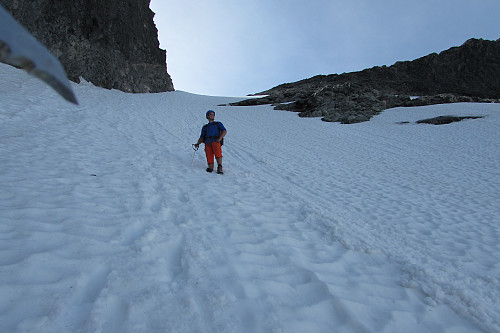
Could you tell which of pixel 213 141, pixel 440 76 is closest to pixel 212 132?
pixel 213 141

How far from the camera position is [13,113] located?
27.5 ft

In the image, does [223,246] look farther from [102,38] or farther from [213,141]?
[102,38]

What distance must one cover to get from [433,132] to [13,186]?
2046 centimetres

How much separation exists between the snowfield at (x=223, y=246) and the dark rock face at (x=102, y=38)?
25492mm

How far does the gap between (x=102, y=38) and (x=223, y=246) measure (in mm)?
39524

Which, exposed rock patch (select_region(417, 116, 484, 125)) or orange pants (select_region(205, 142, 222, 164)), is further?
exposed rock patch (select_region(417, 116, 484, 125))

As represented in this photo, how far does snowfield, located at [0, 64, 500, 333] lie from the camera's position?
224cm

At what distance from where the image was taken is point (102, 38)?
33188 mm

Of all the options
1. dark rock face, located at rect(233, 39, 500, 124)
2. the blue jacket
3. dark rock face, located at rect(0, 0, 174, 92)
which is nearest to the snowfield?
the blue jacket

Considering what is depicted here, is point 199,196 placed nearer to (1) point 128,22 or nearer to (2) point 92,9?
(2) point 92,9

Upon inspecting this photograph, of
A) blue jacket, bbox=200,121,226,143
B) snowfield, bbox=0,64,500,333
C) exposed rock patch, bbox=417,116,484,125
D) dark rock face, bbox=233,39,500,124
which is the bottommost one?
exposed rock patch, bbox=417,116,484,125

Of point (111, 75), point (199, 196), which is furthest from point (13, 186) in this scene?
point (111, 75)

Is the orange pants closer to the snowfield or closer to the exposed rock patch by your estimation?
the snowfield

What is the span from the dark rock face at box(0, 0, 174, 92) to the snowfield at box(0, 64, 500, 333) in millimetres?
25492
